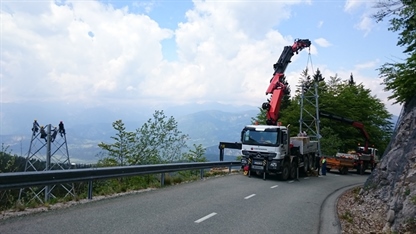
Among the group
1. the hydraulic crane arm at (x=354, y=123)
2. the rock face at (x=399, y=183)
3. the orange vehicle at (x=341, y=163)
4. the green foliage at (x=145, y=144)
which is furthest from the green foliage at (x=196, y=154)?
the hydraulic crane arm at (x=354, y=123)

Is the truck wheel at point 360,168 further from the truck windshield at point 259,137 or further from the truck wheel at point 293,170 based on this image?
the truck windshield at point 259,137

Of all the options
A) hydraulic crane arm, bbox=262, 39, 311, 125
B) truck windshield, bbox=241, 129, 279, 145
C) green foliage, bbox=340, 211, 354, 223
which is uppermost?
hydraulic crane arm, bbox=262, 39, 311, 125

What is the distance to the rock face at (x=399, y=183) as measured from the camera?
8.74 m

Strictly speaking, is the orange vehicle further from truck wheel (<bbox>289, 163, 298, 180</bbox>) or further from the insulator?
the insulator

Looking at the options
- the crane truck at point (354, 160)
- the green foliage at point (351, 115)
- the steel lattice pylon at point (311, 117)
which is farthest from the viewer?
the green foliage at point (351, 115)

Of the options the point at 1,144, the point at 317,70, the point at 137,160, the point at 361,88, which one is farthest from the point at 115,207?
the point at 317,70

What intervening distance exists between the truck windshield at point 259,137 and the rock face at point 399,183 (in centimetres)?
597

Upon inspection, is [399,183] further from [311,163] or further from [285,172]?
[311,163]

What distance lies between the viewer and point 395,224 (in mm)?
8906

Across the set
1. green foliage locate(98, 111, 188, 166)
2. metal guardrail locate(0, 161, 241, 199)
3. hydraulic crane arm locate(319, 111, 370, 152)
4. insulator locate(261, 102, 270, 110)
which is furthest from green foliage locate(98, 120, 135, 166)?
hydraulic crane arm locate(319, 111, 370, 152)

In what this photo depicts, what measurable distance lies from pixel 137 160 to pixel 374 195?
11824 millimetres

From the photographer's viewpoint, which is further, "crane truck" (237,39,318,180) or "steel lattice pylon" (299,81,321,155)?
"steel lattice pylon" (299,81,321,155)

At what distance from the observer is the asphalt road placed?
730 centimetres

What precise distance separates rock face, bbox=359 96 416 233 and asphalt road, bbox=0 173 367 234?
161cm
